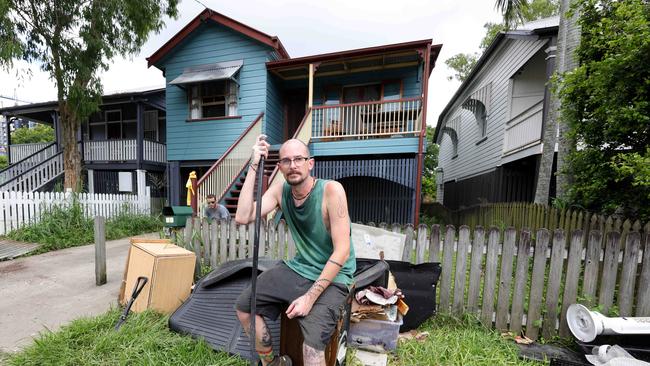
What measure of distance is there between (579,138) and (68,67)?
12.5 metres

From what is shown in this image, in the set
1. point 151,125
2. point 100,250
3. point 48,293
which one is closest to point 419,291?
point 100,250

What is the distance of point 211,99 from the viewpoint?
9.98 meters

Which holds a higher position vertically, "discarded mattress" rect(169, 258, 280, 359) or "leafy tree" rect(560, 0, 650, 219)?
"leafy tree" rect(560, 0, 650, 219)

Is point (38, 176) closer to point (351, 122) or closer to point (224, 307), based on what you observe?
point (351, 122)

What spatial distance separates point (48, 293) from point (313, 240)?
4301 millimetres

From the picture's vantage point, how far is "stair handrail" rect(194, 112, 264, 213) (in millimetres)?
6667

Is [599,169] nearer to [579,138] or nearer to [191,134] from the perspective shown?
[579,138]

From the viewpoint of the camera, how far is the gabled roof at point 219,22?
29.2 ft

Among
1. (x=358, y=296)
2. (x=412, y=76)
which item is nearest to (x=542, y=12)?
(x=412, y=76)

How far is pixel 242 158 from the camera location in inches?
314

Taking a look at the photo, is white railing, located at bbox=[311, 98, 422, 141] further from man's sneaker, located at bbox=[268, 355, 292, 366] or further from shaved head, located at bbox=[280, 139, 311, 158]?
man's sneaker, located at bbox=[268, 355, 292, 366]

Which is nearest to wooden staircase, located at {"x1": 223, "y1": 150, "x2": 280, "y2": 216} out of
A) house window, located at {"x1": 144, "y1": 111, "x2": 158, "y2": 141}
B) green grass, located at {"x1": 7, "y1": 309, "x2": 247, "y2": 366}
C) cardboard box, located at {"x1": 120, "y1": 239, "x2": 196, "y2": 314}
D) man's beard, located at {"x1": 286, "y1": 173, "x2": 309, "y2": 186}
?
cardboard box, located at {"x1": 120, "y1": 239, "x2": 196, "y2": 314}

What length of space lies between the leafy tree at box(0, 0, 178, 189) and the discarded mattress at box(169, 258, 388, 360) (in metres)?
8.96

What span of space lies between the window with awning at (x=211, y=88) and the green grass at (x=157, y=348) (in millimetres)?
8044
